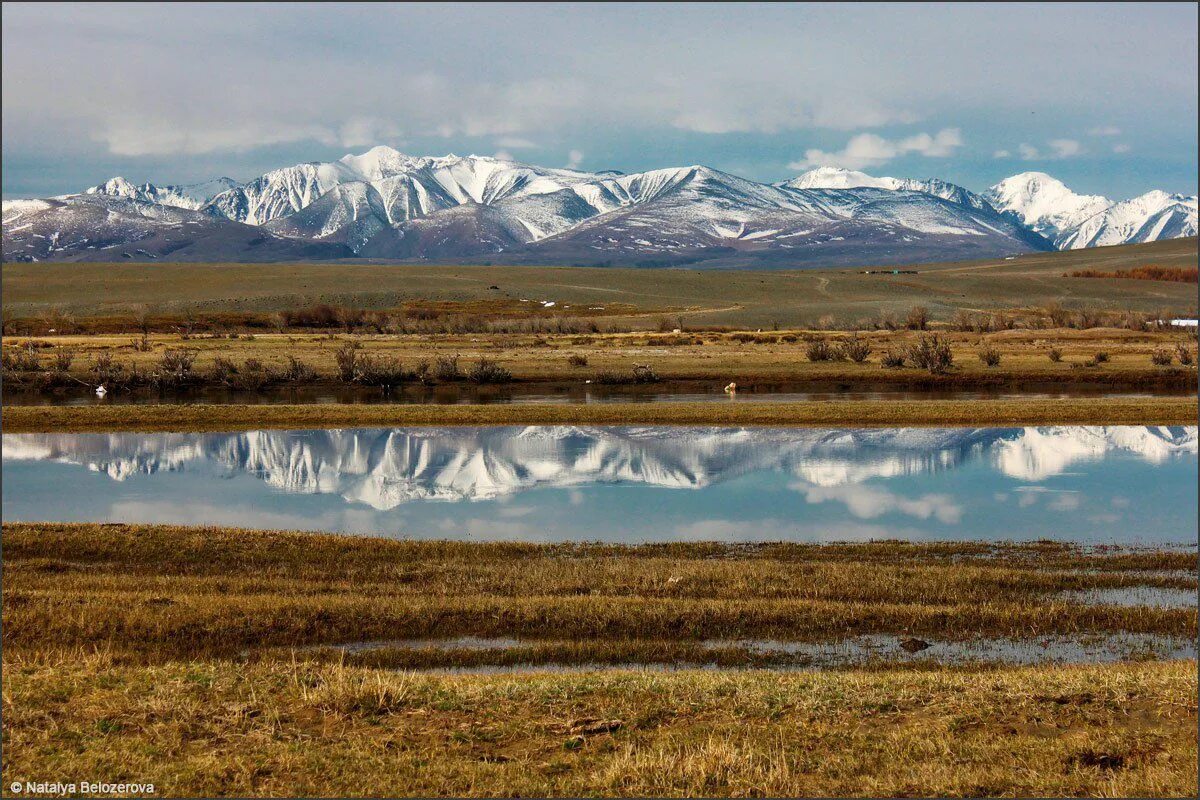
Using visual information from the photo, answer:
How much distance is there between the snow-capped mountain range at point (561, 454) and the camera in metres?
29.4

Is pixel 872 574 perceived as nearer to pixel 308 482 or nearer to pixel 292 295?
pixel 308 482

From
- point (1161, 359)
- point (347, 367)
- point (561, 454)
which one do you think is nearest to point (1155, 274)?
point (1161, 359)

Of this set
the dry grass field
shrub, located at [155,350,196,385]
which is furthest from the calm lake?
the dry grass field

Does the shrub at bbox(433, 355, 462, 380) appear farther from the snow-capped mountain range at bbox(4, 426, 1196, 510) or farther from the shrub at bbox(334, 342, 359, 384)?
the snow-capped mountain range at bbox(4, 426, 1196, 510)

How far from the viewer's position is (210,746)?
9.27m

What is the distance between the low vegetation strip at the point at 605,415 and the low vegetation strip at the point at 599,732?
2791 centimetres

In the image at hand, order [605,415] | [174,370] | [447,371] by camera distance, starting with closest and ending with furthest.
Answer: [605,415] → [174,370] → [447,371]

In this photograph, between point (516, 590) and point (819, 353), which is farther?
point (819, 353)

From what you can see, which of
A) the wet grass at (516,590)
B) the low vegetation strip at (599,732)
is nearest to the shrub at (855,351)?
the wet grass at (516,590)

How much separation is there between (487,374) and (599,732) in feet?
143

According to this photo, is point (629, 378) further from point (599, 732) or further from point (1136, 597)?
point (599, 732)

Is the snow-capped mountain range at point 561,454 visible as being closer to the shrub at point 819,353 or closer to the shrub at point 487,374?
the shrub at point 487,374

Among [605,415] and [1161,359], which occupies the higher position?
[1161,359]

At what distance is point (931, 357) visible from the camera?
5453 cm
